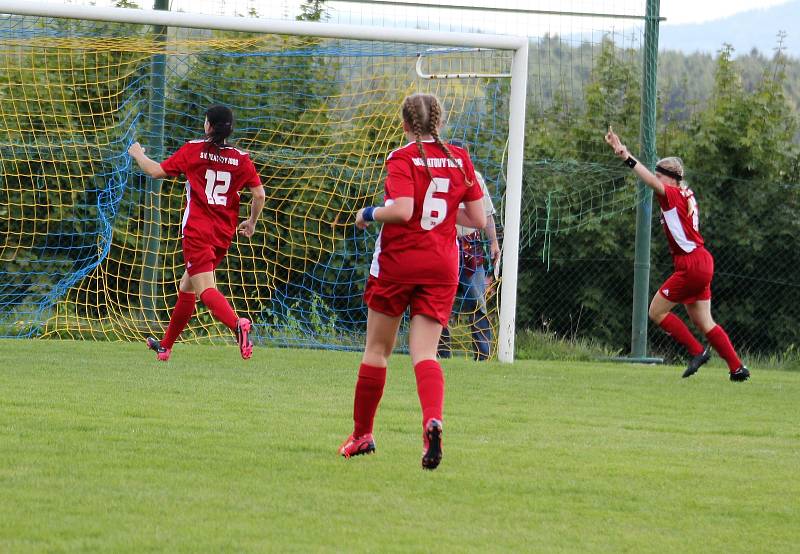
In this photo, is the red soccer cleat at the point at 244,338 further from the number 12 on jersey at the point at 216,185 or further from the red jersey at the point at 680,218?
the red jersey at the point at 680,218

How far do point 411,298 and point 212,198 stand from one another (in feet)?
12.0

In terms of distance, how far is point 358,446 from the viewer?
224 inches

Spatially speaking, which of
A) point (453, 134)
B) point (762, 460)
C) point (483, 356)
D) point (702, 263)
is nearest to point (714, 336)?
point (702, 263)

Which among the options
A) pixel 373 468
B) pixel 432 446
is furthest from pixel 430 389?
pixel 373 468

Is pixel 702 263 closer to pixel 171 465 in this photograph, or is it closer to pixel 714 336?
pixel 714 336

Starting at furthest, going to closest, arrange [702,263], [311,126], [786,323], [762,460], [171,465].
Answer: [786,323]
[311,126]
[702,263]
[762,460]
[171,465]

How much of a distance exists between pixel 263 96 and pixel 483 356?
356 centimetres

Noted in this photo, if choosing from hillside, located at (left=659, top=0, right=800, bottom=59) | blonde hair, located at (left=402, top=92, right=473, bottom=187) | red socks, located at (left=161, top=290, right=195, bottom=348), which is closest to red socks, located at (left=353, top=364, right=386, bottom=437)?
blonde hair, located at (left=402, top=92, right=473, bottom=187)

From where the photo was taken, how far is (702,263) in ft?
33.5

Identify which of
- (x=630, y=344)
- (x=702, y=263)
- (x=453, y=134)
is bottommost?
(x=630, y=344)

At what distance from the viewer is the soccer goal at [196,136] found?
11734 mm

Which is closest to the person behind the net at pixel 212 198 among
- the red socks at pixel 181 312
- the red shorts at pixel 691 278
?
the red socks at pixel 181 312

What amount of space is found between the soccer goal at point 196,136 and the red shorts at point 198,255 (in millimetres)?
2735

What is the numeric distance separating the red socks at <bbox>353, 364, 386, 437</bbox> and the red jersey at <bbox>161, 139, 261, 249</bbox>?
3570 mm
